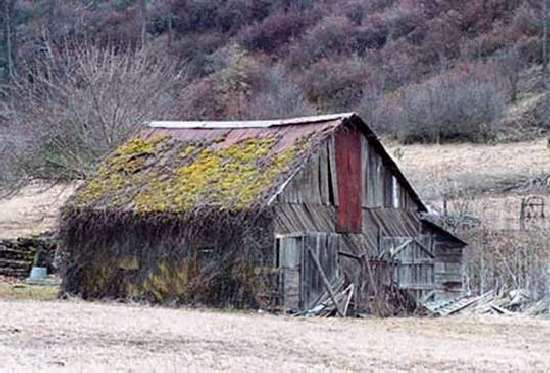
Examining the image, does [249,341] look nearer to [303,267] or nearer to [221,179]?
[303,267]

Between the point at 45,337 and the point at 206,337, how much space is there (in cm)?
259

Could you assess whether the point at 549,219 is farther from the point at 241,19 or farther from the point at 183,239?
the point at 241,19

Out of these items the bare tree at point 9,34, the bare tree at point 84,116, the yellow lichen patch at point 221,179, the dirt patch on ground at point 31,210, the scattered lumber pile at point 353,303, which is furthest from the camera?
the bare tree at point 9,34

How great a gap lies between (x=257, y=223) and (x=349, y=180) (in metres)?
3.24

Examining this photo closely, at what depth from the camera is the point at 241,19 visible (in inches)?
2739

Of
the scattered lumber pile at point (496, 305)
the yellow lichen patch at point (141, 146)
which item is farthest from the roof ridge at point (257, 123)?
the scattered lumber pile at point (496, 305)

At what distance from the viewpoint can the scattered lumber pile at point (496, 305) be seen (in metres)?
25.1

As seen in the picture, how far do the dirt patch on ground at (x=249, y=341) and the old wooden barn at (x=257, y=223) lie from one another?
146 cm

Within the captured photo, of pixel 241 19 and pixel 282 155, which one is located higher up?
pixel 241 19

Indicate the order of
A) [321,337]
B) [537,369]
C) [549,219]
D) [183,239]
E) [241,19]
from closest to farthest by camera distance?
1. [537,369]
2. [321,337]
3. [183,239]
4. [549,219]
5. [241,19]

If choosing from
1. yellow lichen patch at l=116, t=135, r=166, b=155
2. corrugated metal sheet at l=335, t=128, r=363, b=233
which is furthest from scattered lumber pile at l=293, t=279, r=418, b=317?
yellow lichen patch at l=116, t=135, r=166, b=155

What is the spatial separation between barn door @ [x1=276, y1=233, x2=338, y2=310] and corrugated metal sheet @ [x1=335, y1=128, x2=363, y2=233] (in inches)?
43.0

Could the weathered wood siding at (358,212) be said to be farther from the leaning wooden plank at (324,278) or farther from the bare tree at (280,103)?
the bare tree at (280,103)

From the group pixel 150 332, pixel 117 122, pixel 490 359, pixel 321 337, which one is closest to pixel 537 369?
pixel 490 359
